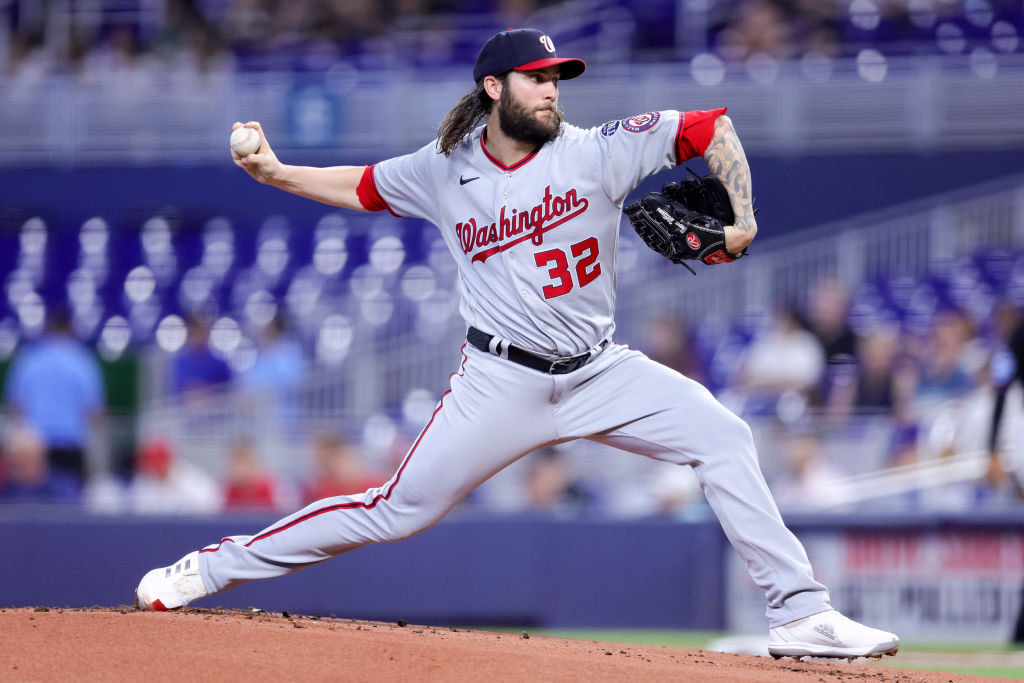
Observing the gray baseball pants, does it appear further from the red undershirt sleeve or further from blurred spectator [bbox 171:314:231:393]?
blurred spectator [bbox 171:314:231:393]

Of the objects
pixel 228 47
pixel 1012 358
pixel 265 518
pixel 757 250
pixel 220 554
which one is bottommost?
pixel 265 518

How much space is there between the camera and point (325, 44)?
15219mm

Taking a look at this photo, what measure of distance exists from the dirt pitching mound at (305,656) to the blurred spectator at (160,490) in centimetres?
450

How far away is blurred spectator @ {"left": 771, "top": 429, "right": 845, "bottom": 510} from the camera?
8.58 meters

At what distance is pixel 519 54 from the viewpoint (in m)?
4.32

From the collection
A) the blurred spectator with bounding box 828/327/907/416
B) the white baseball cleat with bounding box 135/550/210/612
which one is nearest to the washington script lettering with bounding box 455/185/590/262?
the white baseball cleat with bounding box 135/550/210/612

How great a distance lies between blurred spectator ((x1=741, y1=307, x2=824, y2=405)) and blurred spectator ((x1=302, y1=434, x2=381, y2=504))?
3.05 metres

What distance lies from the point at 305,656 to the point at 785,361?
22.0 ft

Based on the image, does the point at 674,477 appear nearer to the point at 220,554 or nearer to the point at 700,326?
the point at 700,326

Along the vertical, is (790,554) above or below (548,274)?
below

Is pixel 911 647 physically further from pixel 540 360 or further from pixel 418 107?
pixel 418 107

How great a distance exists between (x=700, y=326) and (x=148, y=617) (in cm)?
768

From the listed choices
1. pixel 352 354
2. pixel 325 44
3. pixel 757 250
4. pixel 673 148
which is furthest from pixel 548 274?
pixel 325 44

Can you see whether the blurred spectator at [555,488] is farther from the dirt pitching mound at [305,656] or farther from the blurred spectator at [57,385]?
the dirt pitching mound at [305,656]
